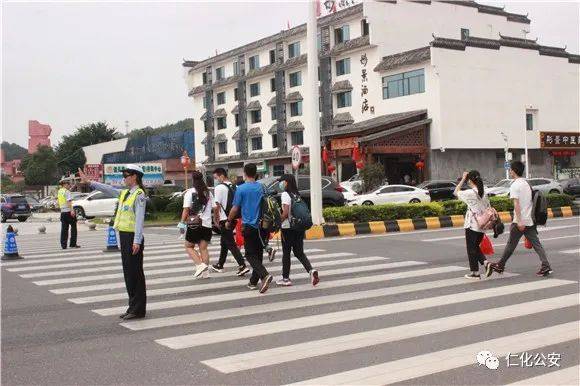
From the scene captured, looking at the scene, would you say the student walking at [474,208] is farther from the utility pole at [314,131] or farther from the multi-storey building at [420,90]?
the multi-storey building at [420,90]

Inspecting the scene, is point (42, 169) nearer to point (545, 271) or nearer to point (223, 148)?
point (223, 148)

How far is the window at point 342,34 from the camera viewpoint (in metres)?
A: 45.5

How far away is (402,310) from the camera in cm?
732

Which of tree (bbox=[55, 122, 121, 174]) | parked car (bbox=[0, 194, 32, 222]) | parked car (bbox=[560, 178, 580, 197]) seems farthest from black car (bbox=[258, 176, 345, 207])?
tree (bbox=[55, 122, 121, 174])

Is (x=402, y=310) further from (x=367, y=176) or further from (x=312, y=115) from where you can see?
(x=367, y=176)

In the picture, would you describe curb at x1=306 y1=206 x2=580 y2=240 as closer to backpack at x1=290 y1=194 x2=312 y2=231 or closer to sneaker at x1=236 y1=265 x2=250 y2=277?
sneaker at x1=236 y1=265 x2=250 y2=277

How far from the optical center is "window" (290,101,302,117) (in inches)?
1952

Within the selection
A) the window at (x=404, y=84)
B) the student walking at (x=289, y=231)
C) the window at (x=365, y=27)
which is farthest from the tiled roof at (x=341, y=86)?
the student walking at (x=289, y=231)

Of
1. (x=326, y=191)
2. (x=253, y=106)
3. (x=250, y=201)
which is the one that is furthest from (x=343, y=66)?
(x=250, y=201)

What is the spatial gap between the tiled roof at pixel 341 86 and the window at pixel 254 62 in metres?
10.5

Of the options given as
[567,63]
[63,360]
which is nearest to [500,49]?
[567,63]

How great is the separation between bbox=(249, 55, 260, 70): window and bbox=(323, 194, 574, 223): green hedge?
3512 cm

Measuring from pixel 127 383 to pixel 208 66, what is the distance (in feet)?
190

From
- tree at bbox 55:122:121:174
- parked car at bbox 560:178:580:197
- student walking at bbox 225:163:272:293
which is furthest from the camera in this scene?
tree at bbox 55:122:121:174
